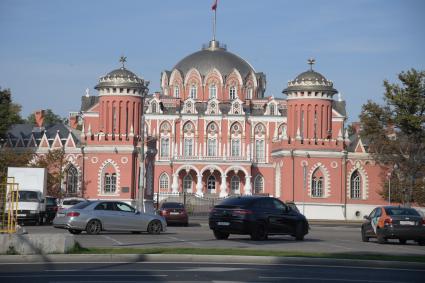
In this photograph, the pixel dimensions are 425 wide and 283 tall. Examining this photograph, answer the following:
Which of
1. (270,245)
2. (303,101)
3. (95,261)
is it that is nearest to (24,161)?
(303,101)

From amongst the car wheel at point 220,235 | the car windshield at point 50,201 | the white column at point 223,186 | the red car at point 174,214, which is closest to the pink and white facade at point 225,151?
the white column at point 223,186

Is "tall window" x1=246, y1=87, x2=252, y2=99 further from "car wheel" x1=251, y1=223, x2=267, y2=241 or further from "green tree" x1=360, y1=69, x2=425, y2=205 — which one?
"car wheel" x1=251, y1=223, x2=267, y2=241

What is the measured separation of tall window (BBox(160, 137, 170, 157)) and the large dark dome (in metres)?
11.4

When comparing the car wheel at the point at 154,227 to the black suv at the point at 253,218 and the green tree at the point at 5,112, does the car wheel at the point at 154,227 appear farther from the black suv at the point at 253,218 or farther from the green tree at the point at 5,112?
the green tree at the point at 5,112

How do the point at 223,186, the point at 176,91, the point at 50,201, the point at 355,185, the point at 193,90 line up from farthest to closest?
the point at 176,91 < the point at 193,90 < the point at 223,186 < the point at 355,185 < the point at 50,201

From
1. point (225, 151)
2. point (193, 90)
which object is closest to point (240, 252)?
point (225, 151)

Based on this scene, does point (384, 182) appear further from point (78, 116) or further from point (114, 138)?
point (78, 116)

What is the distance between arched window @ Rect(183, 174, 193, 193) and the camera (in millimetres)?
107438

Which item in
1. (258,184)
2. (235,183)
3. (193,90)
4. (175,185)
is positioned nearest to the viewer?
(175,185)

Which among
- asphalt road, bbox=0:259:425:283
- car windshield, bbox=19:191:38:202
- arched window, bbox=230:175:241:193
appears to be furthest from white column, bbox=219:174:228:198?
asphalt road, bbox=0:259:425:283

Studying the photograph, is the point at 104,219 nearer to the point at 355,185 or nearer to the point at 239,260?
the point at 239,260

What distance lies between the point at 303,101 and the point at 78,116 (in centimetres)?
5001

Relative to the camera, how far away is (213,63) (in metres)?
116

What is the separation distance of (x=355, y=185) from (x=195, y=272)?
6400cm
